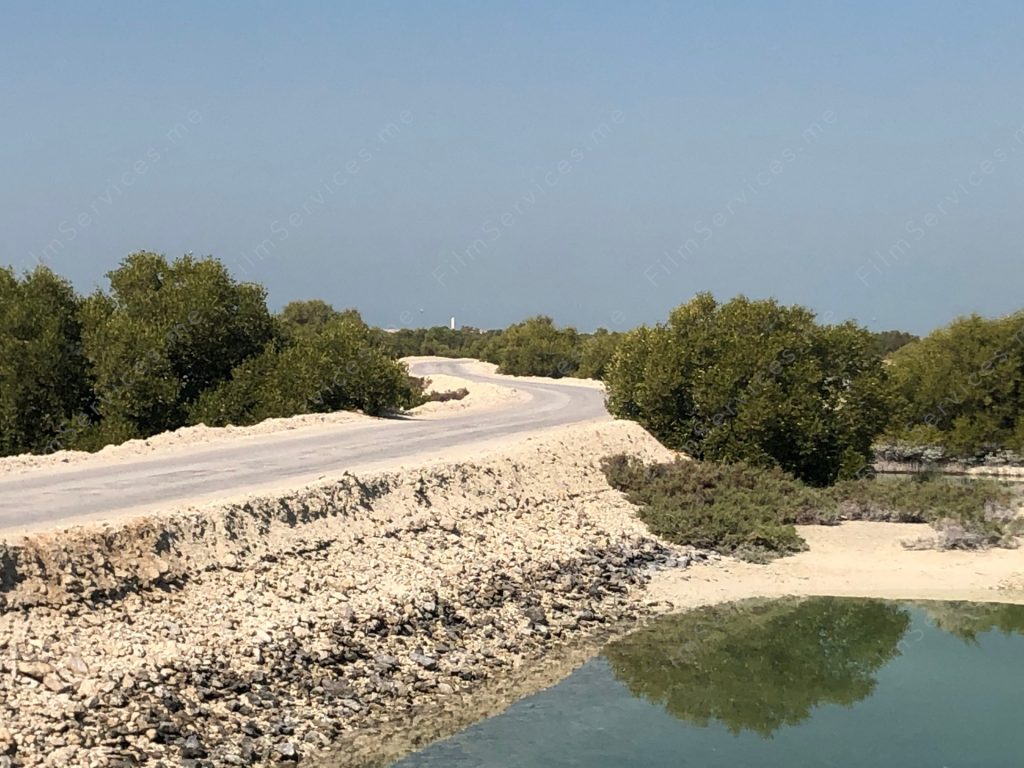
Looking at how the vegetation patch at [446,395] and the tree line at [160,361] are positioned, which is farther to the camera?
the vegetation patch at [446,395]

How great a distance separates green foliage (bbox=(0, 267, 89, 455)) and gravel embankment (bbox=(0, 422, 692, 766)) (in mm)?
13256

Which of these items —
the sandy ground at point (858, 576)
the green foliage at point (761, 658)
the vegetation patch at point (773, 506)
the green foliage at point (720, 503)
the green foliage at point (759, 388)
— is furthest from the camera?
the green foliage at point (759, 388)

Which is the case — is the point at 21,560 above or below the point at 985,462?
above

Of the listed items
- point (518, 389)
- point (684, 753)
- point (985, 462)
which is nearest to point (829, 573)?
point (684, 753)

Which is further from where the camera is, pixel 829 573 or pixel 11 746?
pixel 829 573

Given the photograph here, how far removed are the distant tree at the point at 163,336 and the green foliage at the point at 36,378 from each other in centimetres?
67

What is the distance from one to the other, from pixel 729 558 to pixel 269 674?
504 inches

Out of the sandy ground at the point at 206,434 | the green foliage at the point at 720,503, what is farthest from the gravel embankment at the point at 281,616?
the sandy ground at the point at 206,434

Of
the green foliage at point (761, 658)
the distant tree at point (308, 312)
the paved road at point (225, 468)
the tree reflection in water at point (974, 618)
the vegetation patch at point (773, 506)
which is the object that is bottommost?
the tree reflection in water at point (974, 618)

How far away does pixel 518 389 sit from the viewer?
53938 millimetres

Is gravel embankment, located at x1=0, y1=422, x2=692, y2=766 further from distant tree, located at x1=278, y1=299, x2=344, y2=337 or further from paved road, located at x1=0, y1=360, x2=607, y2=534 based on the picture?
distant tree, located at x1=278, y1=299, x2=344, y2=337

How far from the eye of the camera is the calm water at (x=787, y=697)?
12.7 meters

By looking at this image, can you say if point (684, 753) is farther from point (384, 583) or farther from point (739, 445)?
point (739, 445)

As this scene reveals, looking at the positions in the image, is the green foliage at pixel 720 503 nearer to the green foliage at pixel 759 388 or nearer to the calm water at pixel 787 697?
the green foliage at pixel 759 388
